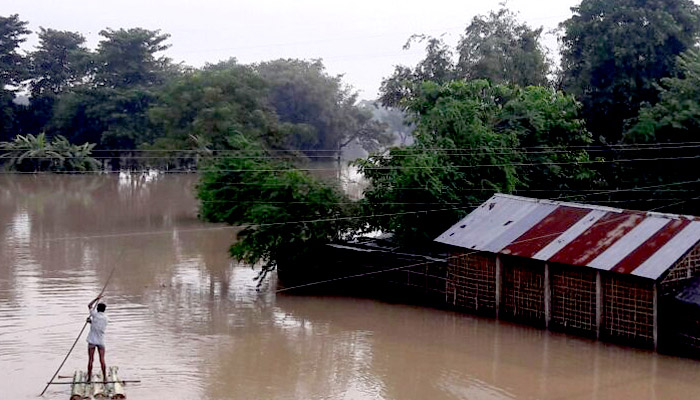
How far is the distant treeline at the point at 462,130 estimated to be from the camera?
19.2 meters

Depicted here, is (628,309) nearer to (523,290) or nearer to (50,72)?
(523,290)

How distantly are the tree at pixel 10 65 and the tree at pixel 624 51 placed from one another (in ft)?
106

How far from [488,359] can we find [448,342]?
114 cm

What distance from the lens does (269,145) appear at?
34.3 meters

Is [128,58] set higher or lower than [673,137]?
higher

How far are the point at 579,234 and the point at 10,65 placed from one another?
4192 cm

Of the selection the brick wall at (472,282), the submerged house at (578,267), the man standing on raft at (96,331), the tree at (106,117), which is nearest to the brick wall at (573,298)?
the submerged house at (578,267)

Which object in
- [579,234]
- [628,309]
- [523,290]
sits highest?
[579,234]

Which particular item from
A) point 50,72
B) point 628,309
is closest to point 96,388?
point 628,309

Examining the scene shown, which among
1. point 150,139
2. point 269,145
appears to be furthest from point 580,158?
point 150,139

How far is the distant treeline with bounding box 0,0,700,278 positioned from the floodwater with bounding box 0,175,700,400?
80.3 inches

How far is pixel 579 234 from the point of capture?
617 inches

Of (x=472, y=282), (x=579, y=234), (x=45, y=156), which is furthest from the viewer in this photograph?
(x=45, y=156)

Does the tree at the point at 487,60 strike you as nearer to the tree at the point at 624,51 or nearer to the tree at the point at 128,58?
the tree at the point at 624,51
